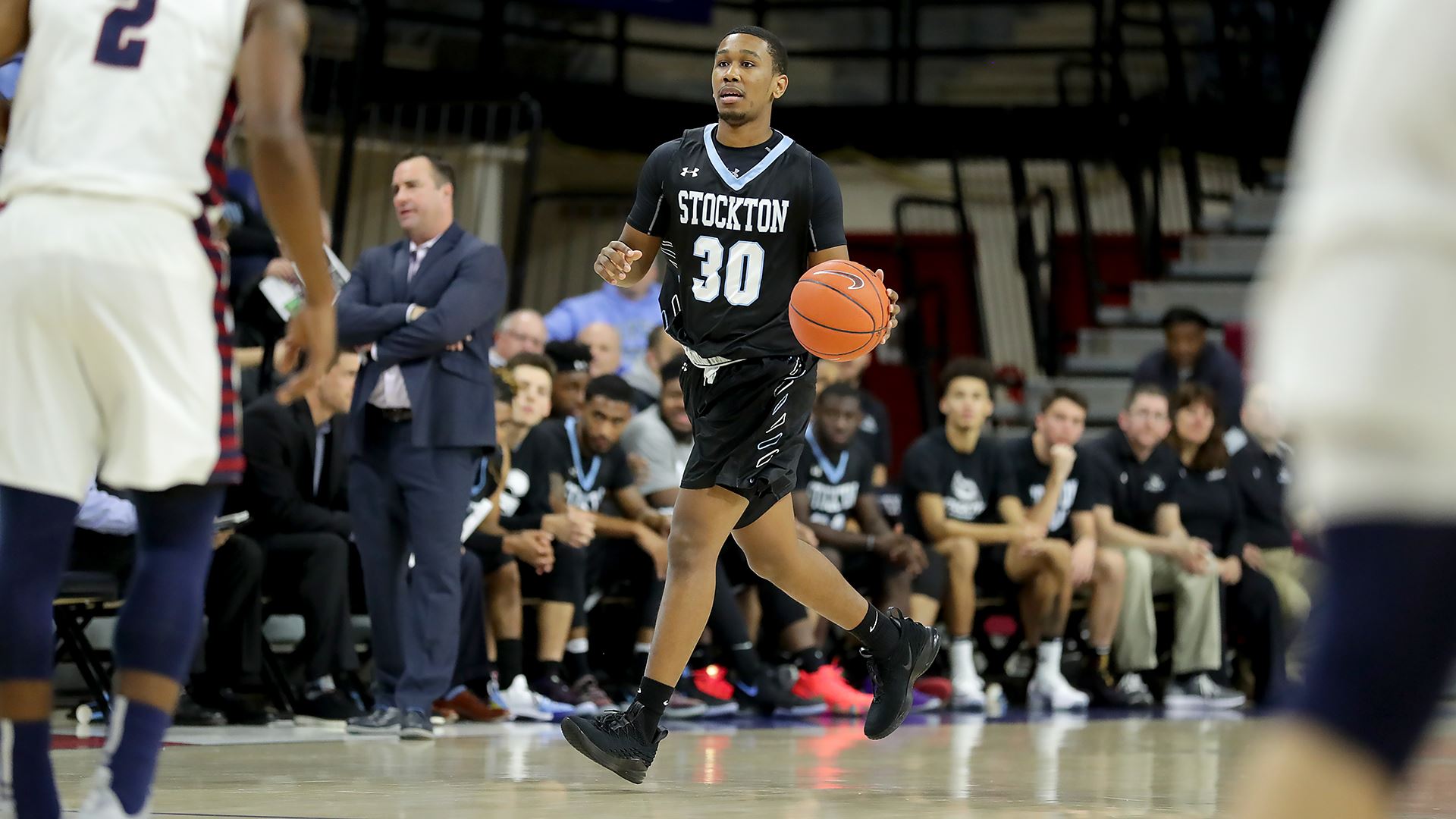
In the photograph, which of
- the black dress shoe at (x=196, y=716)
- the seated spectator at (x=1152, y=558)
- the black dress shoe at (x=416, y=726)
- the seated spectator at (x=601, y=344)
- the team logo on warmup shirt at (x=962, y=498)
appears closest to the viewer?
the black dress shoe at (x=416, y=726)

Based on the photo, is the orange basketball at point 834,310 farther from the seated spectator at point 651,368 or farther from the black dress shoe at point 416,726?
the seated spectator at point 651,368

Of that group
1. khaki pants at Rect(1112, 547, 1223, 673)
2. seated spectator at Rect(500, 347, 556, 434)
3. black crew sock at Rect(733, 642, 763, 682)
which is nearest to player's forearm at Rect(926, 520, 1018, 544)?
khaki pants at Rect(1112, 547, 1223, 673)

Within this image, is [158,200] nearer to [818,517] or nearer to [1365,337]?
[1365,337]

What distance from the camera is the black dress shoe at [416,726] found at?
6.34 metres

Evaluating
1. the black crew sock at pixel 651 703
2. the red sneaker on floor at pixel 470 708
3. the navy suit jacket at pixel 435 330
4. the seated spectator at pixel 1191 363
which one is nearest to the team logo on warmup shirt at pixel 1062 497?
the seated spectator at pixel 1191 363

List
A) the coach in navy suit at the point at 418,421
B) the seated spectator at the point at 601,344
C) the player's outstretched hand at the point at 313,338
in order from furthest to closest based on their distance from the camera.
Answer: the seated spectator at the point at 601,344
the coach in navy suit at the point at 418,421
the player's outstretched hand at the point at 313,338

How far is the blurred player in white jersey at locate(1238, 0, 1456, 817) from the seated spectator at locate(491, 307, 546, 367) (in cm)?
743

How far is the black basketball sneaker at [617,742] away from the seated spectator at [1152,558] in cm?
545

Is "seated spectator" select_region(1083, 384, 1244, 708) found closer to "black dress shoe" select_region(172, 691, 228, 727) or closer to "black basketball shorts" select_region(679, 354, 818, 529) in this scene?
"black dress shoe" select_region(172, 691, 228, 727)

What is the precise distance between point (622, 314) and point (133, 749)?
7.35m

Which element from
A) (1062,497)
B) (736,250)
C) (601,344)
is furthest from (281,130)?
(1062,497)

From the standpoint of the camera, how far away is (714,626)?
8.37 meters

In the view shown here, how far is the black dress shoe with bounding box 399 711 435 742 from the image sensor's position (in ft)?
20.8

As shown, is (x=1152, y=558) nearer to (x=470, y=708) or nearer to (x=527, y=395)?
(x=527, y=395)
